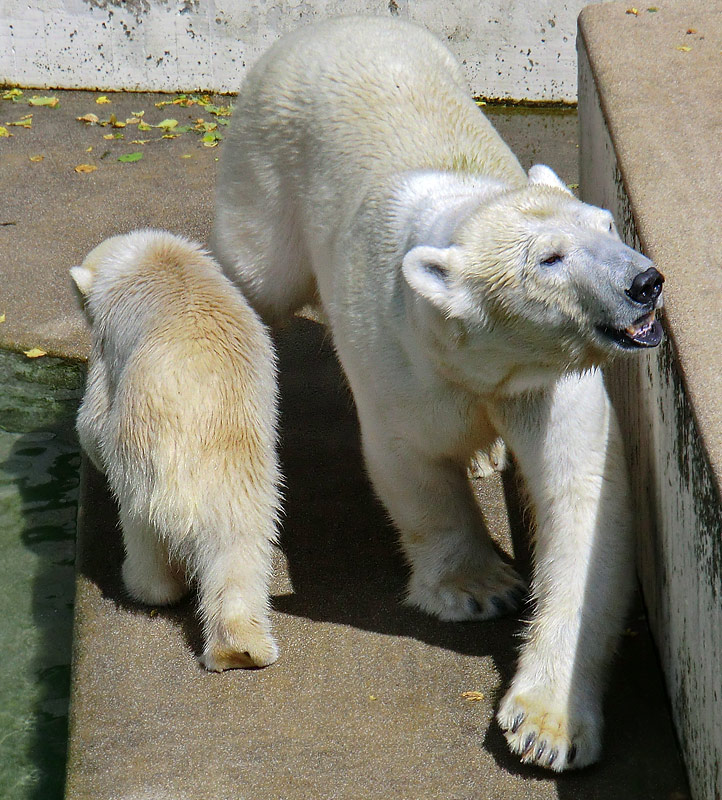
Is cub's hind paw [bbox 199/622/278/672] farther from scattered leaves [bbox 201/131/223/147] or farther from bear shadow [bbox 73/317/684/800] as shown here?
scattered leaves [bbox 201/131/223/147]

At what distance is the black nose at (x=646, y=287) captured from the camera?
2.24m

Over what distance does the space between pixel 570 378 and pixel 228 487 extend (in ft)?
3.13

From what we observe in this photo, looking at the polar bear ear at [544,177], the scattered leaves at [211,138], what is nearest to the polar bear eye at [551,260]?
the polar bear ear at [544,177]

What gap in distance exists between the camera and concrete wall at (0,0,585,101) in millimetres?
6594

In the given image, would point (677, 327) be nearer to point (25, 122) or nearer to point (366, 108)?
point (366, 108)

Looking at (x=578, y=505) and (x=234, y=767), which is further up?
(x=578, y=505)

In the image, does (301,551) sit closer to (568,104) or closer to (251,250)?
(251,250)

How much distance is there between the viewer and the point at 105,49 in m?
6.91

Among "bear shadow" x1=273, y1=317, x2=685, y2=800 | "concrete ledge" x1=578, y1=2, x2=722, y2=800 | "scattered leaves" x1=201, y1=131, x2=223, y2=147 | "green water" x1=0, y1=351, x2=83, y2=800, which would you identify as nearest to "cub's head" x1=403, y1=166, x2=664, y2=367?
"concrete ledge" x1=578, y1=2, x2=722, y2=800

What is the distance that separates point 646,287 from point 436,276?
1.52 feet

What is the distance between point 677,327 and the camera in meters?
2.40

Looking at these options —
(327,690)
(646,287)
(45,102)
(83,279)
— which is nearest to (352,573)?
(327,690)

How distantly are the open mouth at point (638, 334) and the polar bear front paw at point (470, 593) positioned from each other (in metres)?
0.95

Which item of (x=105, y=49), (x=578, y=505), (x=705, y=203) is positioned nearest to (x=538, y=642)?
(x=578, y=505)
